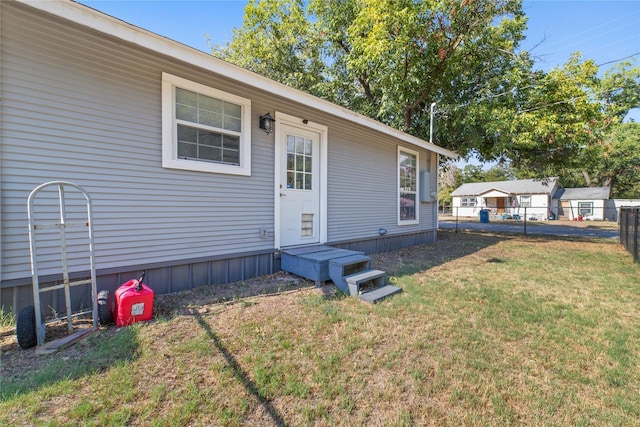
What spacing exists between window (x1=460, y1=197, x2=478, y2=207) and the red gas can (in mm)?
32870

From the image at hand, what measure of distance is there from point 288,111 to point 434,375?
4056mm

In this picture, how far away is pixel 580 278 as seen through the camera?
4.75 metres

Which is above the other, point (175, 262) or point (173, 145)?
point (173, 145)

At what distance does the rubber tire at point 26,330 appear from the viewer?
7.09 feet

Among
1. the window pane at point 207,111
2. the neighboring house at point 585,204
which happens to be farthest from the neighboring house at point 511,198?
the window pane at point 207,111

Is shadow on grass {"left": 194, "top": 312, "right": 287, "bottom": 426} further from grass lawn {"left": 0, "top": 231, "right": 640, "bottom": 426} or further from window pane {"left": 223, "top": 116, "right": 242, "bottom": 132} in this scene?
window pane {"left": 223, "top": 116, "right": 242, "bottom": 132}

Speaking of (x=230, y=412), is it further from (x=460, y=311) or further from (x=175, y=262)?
(x=460, y=311)

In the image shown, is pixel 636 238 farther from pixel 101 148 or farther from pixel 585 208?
pixel 585 208

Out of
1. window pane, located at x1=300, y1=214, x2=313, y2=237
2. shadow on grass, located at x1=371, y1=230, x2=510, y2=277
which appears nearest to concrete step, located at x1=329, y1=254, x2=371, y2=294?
shadow on grass, located at x1=371, y1=230, x2=510, y2=277

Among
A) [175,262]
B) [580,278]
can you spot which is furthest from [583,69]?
[175,262]

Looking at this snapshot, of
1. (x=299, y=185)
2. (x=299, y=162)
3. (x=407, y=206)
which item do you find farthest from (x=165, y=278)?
(x=407, y=206)

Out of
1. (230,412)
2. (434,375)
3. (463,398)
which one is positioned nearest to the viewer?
(230,412)

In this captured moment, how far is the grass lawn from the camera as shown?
1.67m

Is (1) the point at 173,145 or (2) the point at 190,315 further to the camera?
(1) the point at 173,145
